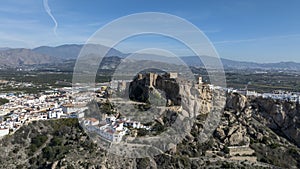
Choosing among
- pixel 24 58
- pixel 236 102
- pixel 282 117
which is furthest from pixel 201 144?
pixel 24 58

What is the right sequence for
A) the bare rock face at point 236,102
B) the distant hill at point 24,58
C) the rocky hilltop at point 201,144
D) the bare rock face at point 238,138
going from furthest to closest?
the distant hill at point 24,58, the bare rock face at point 236,102, the bare rock face at point 238,138, the rocky hilltop at point 201,144

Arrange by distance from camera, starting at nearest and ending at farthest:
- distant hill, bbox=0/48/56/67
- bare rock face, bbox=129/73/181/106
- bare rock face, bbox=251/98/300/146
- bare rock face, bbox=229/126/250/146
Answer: bare rock face, bbox=229/126/250/146 < bare rock face, bbox=129/73/181/106 < bare rock face, bbox=251/98/300/146 < distant hill, bbox=0/48/56/67

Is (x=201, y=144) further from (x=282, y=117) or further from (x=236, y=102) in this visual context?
(x=282, y=117)

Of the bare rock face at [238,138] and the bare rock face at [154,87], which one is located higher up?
the bare rock face at [154,87]

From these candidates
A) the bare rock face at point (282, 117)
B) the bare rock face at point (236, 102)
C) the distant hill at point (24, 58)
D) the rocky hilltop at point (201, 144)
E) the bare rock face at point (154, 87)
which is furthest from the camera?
the distant hill at point (24, 58)

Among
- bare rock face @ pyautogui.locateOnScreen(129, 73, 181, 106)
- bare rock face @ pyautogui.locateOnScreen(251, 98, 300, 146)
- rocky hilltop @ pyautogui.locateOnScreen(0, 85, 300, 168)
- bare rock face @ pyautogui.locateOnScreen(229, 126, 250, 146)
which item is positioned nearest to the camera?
rocky hilltop @ pyautogui.locateOnScreen(0, 85, 300, 168)

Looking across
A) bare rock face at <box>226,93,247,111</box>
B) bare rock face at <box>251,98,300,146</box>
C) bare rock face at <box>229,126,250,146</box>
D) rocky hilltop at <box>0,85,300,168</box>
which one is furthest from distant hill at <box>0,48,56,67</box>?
bare rock face at <box>229,126,250,146</box>

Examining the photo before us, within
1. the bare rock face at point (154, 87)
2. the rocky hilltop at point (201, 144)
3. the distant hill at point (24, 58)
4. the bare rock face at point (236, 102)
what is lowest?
the rocky hilltop at point (201, 144)

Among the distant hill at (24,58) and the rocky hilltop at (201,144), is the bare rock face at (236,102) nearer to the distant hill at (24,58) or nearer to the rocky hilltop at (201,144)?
the rocky hilltop at (201,144)

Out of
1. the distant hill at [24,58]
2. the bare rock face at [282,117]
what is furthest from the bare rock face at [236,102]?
the distant hill at [24,58]

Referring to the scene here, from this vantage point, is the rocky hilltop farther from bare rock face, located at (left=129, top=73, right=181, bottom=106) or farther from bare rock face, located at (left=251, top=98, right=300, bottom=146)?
bare rock face, located at (left=129, top=73, right=181, bottom=106)
